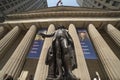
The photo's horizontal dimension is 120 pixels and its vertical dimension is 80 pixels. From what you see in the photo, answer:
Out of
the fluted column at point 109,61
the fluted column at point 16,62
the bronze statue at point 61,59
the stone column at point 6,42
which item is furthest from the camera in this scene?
the stone column at point 6,42

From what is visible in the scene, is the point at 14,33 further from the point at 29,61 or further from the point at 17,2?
the point at 17,2

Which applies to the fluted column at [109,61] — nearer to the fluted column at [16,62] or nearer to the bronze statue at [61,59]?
the bronze statue at [61,59]

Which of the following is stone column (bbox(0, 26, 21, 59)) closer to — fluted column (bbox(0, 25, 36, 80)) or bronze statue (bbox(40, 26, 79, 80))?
fluted column (bbox(0, 25, 36, 80))

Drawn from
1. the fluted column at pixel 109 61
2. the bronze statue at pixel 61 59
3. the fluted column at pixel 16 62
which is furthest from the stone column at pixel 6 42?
the bronze statue at pixel 61 59

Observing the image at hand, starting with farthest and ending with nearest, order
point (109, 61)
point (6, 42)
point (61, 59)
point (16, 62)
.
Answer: point (6, 42) → point (16, 62) → point (109, 61) → point (61, 59)

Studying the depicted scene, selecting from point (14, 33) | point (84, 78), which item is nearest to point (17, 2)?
point (14, 33)

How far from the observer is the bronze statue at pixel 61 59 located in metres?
6.95

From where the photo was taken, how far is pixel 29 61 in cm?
2041

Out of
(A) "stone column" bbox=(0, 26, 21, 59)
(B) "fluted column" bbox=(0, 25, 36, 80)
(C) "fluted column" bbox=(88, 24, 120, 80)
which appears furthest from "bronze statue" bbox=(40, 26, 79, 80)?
(A) "stone column" bbox=(0, 26, 21, 59)

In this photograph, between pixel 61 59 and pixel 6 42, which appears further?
pixel 6 42

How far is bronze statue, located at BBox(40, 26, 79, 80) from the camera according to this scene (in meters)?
6.95

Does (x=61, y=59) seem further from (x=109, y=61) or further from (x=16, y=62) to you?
(x=16, y=62)

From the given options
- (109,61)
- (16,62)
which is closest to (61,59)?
(109,61)

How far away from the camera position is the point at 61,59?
24.8 ft
